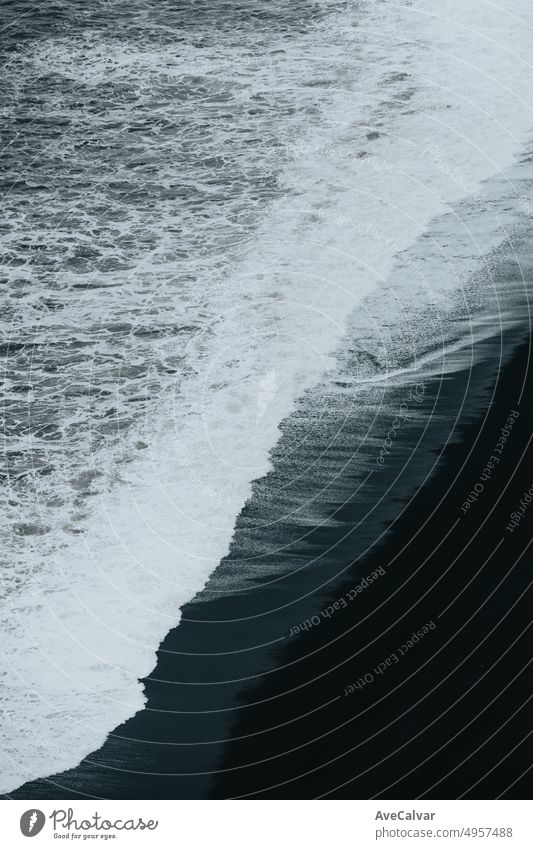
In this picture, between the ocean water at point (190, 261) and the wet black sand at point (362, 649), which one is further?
the ocean water at point (190, 261)

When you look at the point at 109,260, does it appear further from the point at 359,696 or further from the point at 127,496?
the point at 359,696

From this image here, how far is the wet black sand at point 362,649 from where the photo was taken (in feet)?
24.2

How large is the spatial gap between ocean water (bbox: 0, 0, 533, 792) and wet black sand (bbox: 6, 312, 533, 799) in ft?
0.83

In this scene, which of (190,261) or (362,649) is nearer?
(362,649)

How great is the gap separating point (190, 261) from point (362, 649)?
500cm

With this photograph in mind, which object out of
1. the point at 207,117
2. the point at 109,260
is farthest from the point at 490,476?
the point at 207,117

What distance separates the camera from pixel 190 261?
Answer: 11867 mm

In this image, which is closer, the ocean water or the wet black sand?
the wet black sand

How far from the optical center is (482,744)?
24.6 ft

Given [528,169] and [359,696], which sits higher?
[528,169]

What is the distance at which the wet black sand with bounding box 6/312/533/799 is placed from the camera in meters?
7.36

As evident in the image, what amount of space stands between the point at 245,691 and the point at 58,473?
8.24 feet

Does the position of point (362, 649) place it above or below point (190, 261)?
below

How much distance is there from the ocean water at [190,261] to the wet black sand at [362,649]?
0.83 feet
